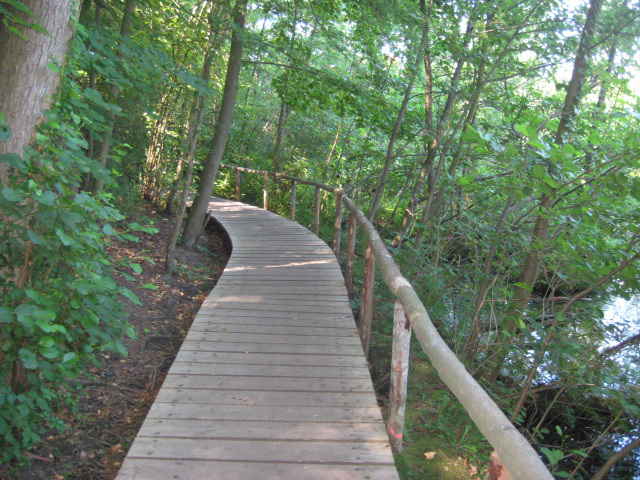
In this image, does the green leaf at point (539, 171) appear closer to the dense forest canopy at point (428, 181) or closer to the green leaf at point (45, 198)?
the dense forest canopy at point (428, 181)

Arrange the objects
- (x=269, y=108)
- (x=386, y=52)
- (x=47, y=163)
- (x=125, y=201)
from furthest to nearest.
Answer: (x=269, y=108) → (x=125, y=201) → (x=386, y=52) → (x=47, y=163)

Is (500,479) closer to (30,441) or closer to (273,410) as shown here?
(273,410)

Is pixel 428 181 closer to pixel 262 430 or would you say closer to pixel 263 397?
pixel 263 397

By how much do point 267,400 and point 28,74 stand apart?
244cm

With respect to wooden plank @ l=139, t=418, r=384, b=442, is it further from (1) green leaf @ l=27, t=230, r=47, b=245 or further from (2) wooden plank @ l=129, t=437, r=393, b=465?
(1) green leaf @ l=27, t=230, r=47, b=245

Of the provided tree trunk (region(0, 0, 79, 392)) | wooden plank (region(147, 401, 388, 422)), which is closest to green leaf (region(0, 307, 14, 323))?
tree trunk (region(0, 0, 79, 392))

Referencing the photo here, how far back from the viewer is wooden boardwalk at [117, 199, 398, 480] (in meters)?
2.49

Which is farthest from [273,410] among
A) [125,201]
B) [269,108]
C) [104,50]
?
[269,108]

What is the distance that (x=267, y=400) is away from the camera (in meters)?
3.14

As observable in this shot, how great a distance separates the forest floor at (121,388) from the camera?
2848 millimetres

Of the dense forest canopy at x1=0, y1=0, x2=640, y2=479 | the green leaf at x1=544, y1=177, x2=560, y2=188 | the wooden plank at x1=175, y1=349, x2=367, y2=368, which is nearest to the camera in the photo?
the dense forest canopy at x1=0, y1=0, x2=640, y2=479

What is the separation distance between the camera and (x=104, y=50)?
4.54 metres

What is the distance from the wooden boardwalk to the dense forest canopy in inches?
24.5

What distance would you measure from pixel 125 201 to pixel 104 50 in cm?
456
